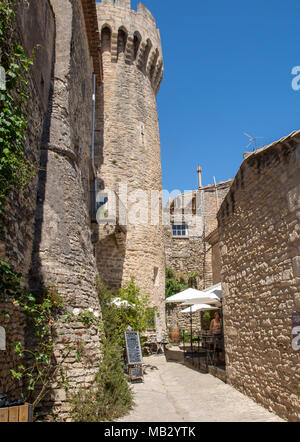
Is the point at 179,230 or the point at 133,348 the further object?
the point at 179,230

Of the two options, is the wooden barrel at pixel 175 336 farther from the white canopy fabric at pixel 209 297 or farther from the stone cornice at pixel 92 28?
the stone cornice at pixel 92 28

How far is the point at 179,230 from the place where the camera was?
72.1 ft

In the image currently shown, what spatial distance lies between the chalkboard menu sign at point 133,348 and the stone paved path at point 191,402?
1.88ft

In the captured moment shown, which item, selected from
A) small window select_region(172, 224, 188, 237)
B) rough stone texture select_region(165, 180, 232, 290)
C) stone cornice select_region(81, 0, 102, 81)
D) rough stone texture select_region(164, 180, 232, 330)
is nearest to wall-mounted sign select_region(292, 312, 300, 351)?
stone cornice select_region(81, 0, 102, 81)

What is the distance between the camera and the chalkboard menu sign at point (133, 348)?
8.39 m

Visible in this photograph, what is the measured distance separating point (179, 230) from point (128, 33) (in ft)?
37.8

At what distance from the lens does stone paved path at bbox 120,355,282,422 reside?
17.5 feet

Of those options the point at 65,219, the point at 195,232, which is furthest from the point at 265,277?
the point at 195,232

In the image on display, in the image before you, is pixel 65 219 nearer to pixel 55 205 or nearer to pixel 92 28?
pixel 55 205

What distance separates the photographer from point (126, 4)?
51.2 ft

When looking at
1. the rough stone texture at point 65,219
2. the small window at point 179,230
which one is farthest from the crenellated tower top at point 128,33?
the small window at point 179,230

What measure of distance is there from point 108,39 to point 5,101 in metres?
13.2

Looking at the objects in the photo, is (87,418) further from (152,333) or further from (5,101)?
Answer: (152,333)

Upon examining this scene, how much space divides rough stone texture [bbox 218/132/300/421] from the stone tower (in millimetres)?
5853
